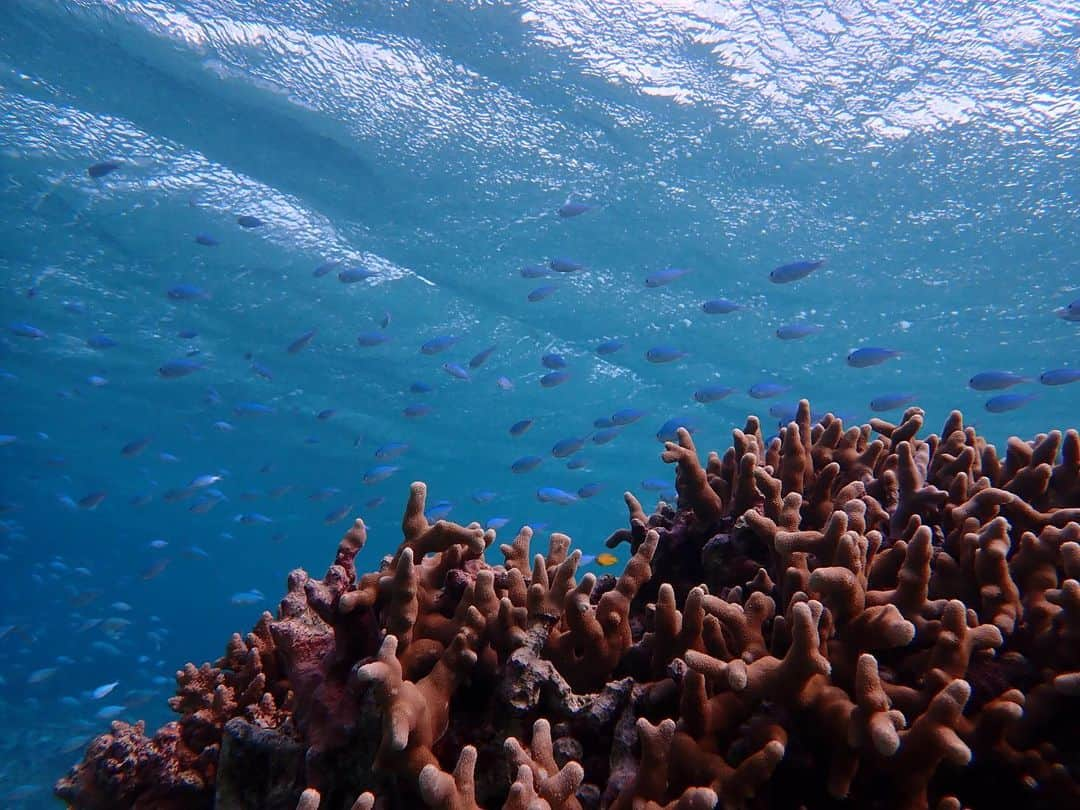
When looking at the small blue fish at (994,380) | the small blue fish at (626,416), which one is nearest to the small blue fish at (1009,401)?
the small blue fish at (994,380)

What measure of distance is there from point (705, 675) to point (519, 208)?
1802cm

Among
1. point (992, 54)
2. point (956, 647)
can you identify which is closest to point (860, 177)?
point (992, 54)

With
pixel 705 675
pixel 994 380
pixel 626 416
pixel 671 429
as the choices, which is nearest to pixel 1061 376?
pixel 994 380

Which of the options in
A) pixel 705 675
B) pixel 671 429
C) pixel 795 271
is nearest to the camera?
pixel 705 675

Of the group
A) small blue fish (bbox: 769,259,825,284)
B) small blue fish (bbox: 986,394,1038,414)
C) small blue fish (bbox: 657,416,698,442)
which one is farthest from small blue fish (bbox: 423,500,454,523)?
small blue fish (bbox: 986,394,1038,414)

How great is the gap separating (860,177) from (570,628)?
17.2 meters

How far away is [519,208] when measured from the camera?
1867 cm

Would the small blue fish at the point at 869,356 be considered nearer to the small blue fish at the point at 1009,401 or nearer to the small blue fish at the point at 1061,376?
the small blue fish at the point at 1009,401

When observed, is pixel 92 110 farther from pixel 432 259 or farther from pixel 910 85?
pixel 910 85

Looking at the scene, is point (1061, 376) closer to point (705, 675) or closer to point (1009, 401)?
point (1009, 401)

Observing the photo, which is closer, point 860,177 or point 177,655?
point 860,177

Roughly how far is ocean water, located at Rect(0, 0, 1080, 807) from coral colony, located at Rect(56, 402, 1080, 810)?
6778mm

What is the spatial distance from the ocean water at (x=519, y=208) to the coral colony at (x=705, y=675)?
678 centimetres

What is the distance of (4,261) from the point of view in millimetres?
22922
